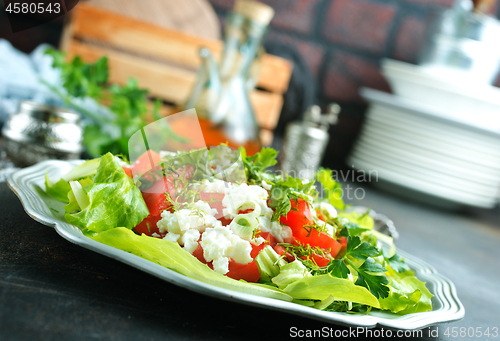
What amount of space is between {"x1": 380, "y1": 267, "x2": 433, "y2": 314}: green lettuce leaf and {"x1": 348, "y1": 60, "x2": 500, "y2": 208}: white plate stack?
904 mm

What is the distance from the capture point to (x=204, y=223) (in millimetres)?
467

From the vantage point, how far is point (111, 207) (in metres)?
0.48

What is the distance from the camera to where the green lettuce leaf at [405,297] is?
0.47m

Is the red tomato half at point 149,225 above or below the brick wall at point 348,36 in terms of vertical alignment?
below

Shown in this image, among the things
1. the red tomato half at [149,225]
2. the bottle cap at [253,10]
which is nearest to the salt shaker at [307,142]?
the bottle cap at [253,10]

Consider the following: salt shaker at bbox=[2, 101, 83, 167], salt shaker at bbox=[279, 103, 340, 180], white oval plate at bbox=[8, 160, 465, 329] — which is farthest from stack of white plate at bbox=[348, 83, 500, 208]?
salt shaker at bbox=[2, 101, 83, 167]

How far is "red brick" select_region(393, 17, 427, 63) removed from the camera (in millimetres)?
1796

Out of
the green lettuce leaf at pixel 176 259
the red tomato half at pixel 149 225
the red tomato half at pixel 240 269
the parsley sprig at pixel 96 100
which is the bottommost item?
the parsley sprig at pixel 96 100

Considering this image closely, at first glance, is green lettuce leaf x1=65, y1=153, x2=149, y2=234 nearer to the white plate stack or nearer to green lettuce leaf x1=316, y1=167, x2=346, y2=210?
green lettuce leaf x1=316, y1=167, x2=346, y2=210

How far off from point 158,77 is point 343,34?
0.76 meters

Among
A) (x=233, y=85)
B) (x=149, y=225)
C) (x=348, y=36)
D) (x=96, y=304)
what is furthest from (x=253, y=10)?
(x=96, y=304)

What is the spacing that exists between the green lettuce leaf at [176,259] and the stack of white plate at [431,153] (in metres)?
1.12

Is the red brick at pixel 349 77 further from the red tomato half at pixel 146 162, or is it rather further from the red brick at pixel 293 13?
the red tomato half at pixel 146 162

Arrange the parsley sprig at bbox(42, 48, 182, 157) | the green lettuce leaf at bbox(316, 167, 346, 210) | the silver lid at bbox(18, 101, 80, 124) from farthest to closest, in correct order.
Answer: the parsley sprig at bbox(42, 48, 182, 157) → the silver lid at bbox(18, 101, 80, 124) → the green lettuce leaf at bbox(316, 167, 346, 210)
